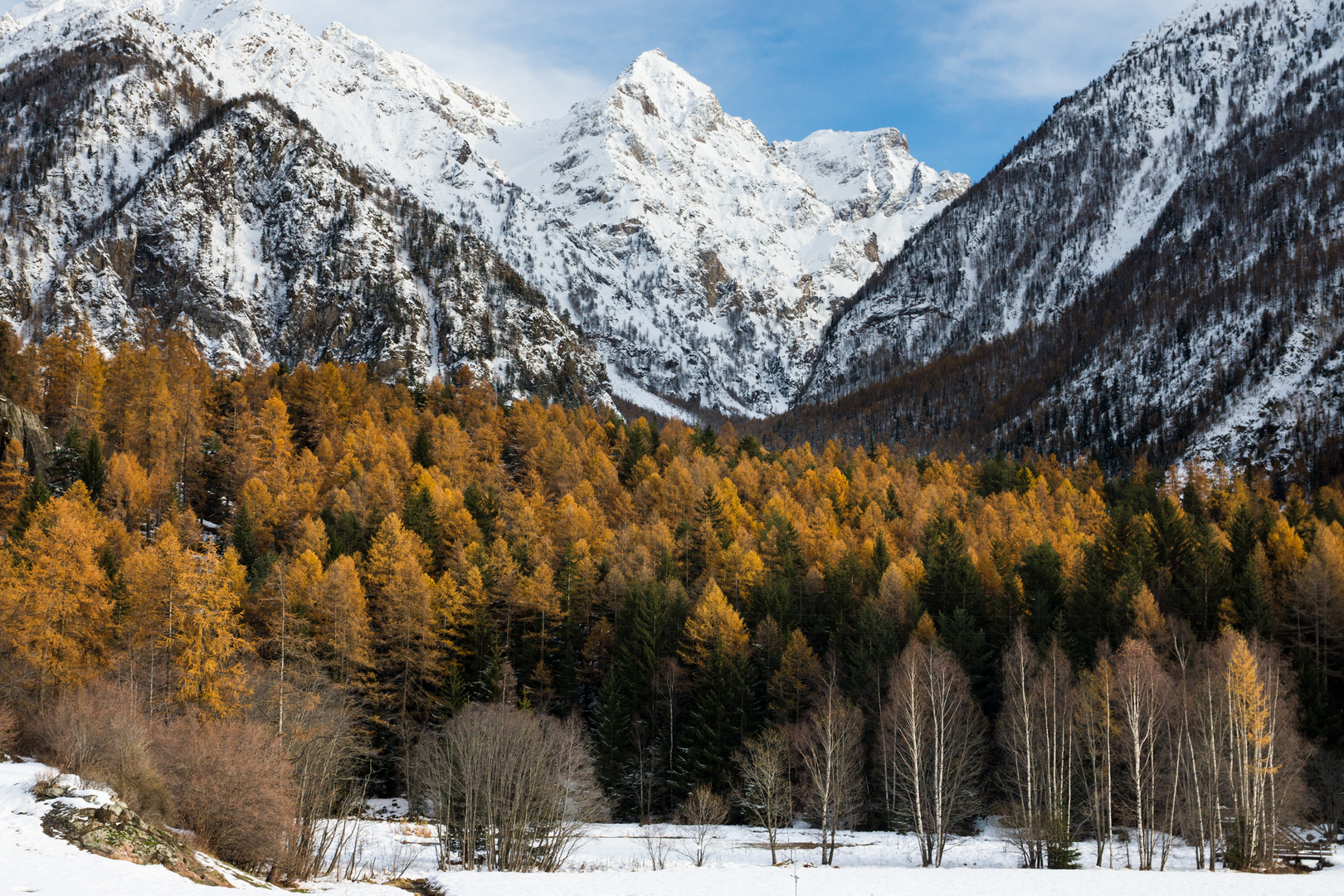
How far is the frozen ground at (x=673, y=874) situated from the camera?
18.4 m

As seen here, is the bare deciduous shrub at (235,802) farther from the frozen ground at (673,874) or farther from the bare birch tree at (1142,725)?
the bare birch tree at (1142,725)

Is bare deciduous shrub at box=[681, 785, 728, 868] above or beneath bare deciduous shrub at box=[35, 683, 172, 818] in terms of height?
beneath

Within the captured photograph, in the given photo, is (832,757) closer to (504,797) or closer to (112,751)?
(504,797)

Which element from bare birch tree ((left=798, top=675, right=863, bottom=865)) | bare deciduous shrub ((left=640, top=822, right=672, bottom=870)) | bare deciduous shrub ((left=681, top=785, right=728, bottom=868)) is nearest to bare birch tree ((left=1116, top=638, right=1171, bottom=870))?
bare birch tree ((left=798, top=675, right=863, bottom=865))

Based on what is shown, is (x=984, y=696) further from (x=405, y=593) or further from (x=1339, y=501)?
(x=1339, y=501)

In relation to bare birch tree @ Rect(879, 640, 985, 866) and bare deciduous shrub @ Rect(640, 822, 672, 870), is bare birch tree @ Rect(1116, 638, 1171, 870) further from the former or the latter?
bare deciduous shrub @ Rect(640, 822, 672, 870)

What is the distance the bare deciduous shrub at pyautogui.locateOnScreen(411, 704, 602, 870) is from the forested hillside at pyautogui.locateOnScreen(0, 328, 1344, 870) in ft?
17.9

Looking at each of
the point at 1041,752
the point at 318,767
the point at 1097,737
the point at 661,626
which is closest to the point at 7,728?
the point at 318,767

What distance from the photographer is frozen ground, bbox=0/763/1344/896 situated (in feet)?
60.5

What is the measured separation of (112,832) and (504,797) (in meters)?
19.9

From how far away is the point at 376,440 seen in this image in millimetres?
93875

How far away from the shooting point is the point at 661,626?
65.6 m

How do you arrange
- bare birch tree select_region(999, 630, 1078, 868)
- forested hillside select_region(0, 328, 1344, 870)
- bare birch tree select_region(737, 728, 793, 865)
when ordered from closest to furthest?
bare birch tree select_region(999, 630, 1078, 868) < forested hillside select_region(0, 328, 1344, 870) < bare birch tree select_region(737, 728, 793, 865)

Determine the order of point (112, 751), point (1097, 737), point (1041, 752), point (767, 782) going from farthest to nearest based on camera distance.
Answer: point (1097, 737) → point (1041, 752) → point (767, 782) → point (112, 751)
